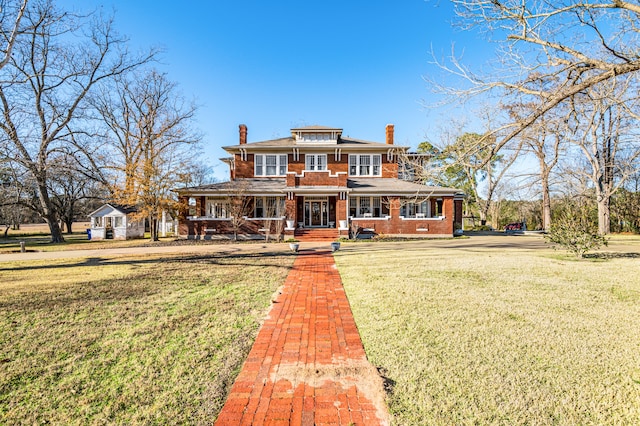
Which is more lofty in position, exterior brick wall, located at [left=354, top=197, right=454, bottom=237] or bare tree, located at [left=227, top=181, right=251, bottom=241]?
bare tree, located at [left=227, top=181, right=251, bottom=241]

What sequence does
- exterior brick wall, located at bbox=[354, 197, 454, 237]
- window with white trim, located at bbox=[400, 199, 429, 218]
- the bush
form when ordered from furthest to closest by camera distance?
window with white trim, located at bbox=[400, 199, 429, 218] < exterior brick wall, located at bbox=[354, 197, 454, 237] < the bush

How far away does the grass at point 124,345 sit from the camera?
270cm

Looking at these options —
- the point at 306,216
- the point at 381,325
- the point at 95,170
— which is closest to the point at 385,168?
the point at 306,216

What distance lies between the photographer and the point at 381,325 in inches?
179

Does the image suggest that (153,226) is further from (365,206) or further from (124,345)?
(124,345)

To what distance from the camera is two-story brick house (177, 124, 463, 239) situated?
70.0 ft

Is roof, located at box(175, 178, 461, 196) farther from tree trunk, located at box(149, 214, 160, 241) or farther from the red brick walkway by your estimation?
the red brick walkway

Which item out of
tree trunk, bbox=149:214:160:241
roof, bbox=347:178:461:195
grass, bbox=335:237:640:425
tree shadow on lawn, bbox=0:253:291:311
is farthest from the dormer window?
grass, bbox=335:237:640:425

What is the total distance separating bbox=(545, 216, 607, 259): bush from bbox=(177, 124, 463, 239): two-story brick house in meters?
7.94

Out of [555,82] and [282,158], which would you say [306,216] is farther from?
[555,82]

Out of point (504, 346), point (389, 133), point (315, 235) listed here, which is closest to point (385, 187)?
point (315, 235)

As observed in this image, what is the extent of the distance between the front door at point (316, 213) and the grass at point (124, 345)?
16.4 metres

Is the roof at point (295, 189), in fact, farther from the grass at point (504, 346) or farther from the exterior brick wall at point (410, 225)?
the grass at point (504, 346)

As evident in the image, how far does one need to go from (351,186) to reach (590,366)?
20.3m
